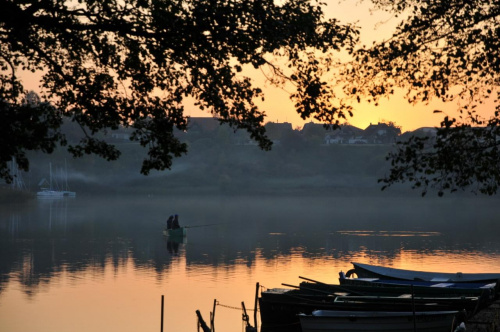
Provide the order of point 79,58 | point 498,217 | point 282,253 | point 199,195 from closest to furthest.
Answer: point 79,58
point 282,253
point 498,217
point 199,195

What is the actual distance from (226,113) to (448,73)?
217 inches

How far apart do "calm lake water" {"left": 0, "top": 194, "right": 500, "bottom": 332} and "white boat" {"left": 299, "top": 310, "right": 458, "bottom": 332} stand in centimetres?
658

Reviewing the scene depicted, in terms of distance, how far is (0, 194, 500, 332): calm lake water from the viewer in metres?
31.5

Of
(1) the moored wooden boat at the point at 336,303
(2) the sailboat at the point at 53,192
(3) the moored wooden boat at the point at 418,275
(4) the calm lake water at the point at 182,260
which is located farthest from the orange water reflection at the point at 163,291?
(2) the sailboat at the point at 53,192

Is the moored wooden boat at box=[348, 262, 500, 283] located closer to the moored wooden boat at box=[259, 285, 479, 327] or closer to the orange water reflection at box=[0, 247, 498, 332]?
the orange water reflection at box=[0, 247, 498, 332]

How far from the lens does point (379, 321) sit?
2164 centimetres

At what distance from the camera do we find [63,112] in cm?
2191

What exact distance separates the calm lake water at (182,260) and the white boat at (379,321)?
658 centimetres

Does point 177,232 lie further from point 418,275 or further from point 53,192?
point 53,192

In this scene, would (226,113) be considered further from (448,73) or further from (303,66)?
(448,73)

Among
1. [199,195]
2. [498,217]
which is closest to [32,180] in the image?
[199,195]

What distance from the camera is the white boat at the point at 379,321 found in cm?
2156

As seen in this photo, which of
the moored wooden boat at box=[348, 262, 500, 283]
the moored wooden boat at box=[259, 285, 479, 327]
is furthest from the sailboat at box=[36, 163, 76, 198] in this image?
the moored wooden boat at box=[259, 285, 479, 327]

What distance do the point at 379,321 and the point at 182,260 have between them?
1211 inches
